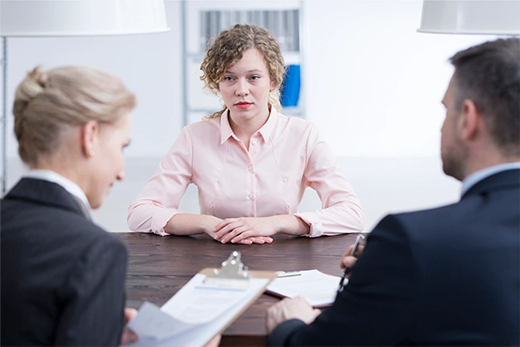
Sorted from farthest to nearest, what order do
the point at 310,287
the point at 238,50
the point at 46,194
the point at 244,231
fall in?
the point at 238,50 < the point at 244,231 < the point at 310,287 < the point at 46,194

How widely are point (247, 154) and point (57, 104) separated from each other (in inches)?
54.9

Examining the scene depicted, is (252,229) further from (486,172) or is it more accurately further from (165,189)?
(486,172)

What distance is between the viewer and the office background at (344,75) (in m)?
6.38

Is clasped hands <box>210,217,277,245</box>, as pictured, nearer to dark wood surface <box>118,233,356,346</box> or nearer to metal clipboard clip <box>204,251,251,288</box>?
dark wood surface <box>118,233,356,346</box>

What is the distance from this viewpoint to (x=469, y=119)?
50.5 inches

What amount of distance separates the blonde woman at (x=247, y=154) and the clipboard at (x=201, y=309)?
80 centimetres

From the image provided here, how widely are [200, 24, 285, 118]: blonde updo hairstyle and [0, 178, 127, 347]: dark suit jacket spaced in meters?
1.42

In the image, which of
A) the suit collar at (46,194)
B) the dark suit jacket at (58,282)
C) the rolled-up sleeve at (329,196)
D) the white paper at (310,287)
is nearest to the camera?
the dark suit jacket at (58,282)

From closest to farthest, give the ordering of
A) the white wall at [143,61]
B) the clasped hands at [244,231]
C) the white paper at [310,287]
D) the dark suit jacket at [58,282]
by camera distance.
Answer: the dark suit jacket at [58,282]
the white paper at [310,287]
the clasped hands at [244,231]
the white wall at [143,61]

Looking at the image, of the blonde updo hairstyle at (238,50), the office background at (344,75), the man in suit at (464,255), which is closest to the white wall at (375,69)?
the office background at (344,75)

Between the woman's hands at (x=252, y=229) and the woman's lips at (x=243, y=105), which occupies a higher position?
the woman's lips at (x=243, y=105)

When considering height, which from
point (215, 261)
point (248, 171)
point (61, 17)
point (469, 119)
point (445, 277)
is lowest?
point (215, 261)

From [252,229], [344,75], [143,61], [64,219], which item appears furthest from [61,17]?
[344,75]

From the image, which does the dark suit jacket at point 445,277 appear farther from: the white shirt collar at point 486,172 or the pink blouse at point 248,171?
the pink blouse at point 248,171
